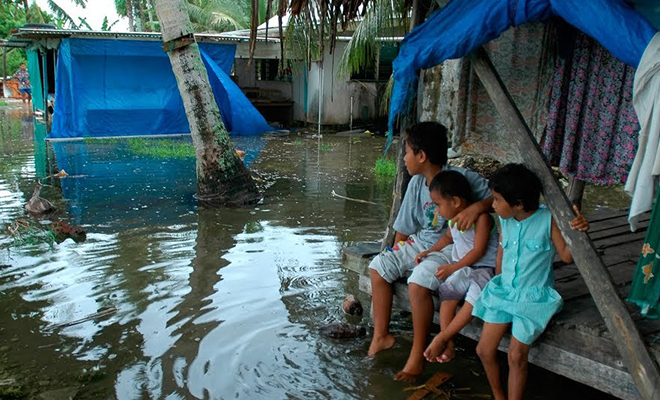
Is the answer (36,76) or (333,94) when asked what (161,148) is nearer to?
(333,94)

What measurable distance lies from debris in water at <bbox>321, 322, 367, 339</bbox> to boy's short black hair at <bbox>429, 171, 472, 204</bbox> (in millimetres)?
1321

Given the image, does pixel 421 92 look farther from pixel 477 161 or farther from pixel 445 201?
pixel 477 161

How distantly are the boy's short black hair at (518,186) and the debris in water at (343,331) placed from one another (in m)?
1.69

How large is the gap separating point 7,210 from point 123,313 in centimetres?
406

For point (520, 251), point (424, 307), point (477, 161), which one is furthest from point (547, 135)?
point (477, 161)

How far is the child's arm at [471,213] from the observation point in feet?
11.5

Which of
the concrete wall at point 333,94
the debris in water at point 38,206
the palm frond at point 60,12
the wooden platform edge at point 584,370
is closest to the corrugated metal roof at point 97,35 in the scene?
the concrete wall at point 333,94

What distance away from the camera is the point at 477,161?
30.9 feet

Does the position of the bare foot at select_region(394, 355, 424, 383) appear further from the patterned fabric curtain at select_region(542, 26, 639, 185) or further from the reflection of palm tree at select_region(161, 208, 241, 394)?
the patterned fabric curtain at select_region(542, 26, 639, 185)

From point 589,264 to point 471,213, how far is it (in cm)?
76

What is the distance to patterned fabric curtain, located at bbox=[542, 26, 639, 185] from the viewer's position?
3.67 meters

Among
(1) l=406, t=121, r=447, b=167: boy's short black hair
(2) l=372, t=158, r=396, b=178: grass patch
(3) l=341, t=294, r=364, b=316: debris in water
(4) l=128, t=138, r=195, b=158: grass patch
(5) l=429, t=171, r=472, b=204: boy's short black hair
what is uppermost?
(1) l=406, t=121, r=447, b=167: boy's short black hair

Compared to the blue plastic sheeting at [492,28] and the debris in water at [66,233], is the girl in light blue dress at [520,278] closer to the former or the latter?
the blue plastic sheeting at [492,28]

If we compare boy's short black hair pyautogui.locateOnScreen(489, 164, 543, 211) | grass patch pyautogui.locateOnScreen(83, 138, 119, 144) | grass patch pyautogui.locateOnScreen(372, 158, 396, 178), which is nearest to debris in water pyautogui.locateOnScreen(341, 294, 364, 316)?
boy's short black hair pyautogui.locateOnScreen(489, 164, 543, 211)
